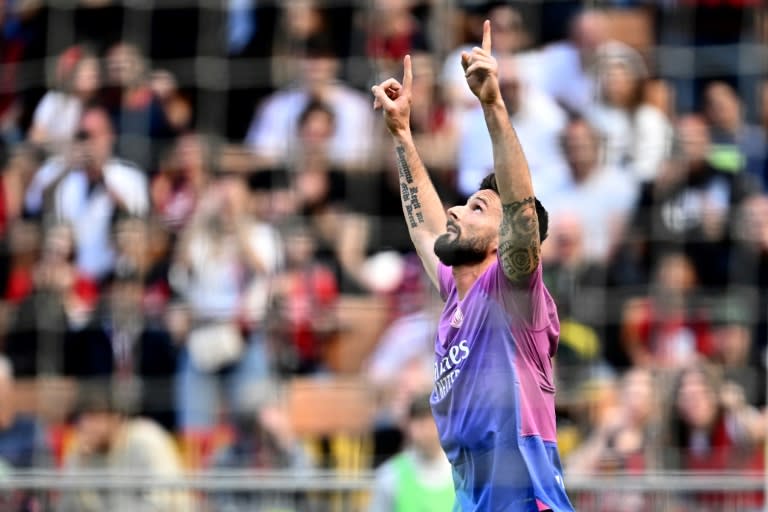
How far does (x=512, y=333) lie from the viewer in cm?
533

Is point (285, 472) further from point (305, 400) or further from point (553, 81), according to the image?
point (553, 81)

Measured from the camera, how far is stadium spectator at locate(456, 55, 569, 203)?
9.02 meters

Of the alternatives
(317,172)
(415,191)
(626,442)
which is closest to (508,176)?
(415,191)

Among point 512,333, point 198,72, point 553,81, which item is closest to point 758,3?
point 553,81

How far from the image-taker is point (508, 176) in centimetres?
493

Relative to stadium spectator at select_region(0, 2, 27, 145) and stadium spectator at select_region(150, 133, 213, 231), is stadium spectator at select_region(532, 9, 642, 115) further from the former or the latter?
stadium spectator at select_region(0, 2, 27, 145)

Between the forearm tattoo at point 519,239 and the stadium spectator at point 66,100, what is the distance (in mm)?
5393

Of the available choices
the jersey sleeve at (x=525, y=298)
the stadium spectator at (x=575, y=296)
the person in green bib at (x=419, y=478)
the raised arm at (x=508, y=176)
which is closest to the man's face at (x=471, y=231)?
the jersey sleeve at (x=525, y=298)

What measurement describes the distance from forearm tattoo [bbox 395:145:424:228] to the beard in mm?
661

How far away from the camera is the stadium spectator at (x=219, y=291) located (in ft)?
29.7

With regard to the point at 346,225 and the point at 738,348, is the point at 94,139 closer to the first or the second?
the point at 346,225

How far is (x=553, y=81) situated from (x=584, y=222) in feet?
3.21

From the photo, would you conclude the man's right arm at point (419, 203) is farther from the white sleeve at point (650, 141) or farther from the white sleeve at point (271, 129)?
the white sleeve at point (271, 129)

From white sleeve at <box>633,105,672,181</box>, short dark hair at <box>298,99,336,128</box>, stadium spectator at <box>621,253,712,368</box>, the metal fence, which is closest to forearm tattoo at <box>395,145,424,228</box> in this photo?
the metal fence
